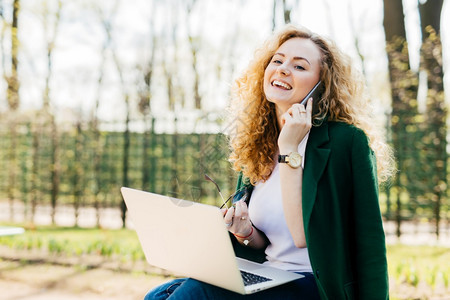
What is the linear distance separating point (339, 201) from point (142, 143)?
6622mm

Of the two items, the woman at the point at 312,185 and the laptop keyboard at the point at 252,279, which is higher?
the woman at the point at 312,185

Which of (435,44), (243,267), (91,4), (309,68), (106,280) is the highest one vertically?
(91,4)

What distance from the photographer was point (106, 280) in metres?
4.44

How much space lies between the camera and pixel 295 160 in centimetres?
175

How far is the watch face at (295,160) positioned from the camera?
1.74m

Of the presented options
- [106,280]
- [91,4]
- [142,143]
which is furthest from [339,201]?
[91,4]

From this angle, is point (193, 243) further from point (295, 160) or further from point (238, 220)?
point (295, 160)

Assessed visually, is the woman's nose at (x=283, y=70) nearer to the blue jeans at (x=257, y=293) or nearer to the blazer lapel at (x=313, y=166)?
the blazer lapel at (x=313, y=166)

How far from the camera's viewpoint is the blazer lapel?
5.40 feet

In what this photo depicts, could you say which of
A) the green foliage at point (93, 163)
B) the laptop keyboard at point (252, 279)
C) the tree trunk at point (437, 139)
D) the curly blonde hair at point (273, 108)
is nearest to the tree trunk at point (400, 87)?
the tree trunk at point (437, 139)

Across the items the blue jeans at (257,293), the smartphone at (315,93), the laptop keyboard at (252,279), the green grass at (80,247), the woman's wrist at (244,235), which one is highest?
the smartphone at (315,93)

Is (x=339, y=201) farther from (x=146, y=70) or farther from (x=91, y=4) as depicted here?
(x=91, y=4)

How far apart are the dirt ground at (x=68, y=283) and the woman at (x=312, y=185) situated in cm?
238

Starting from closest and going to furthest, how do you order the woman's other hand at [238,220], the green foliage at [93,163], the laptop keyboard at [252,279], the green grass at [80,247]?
the laptop keyboard at [252,279] < the woman's other hand at [238,220] < the green grass at [80,247] < the green foliage at [93,163]
